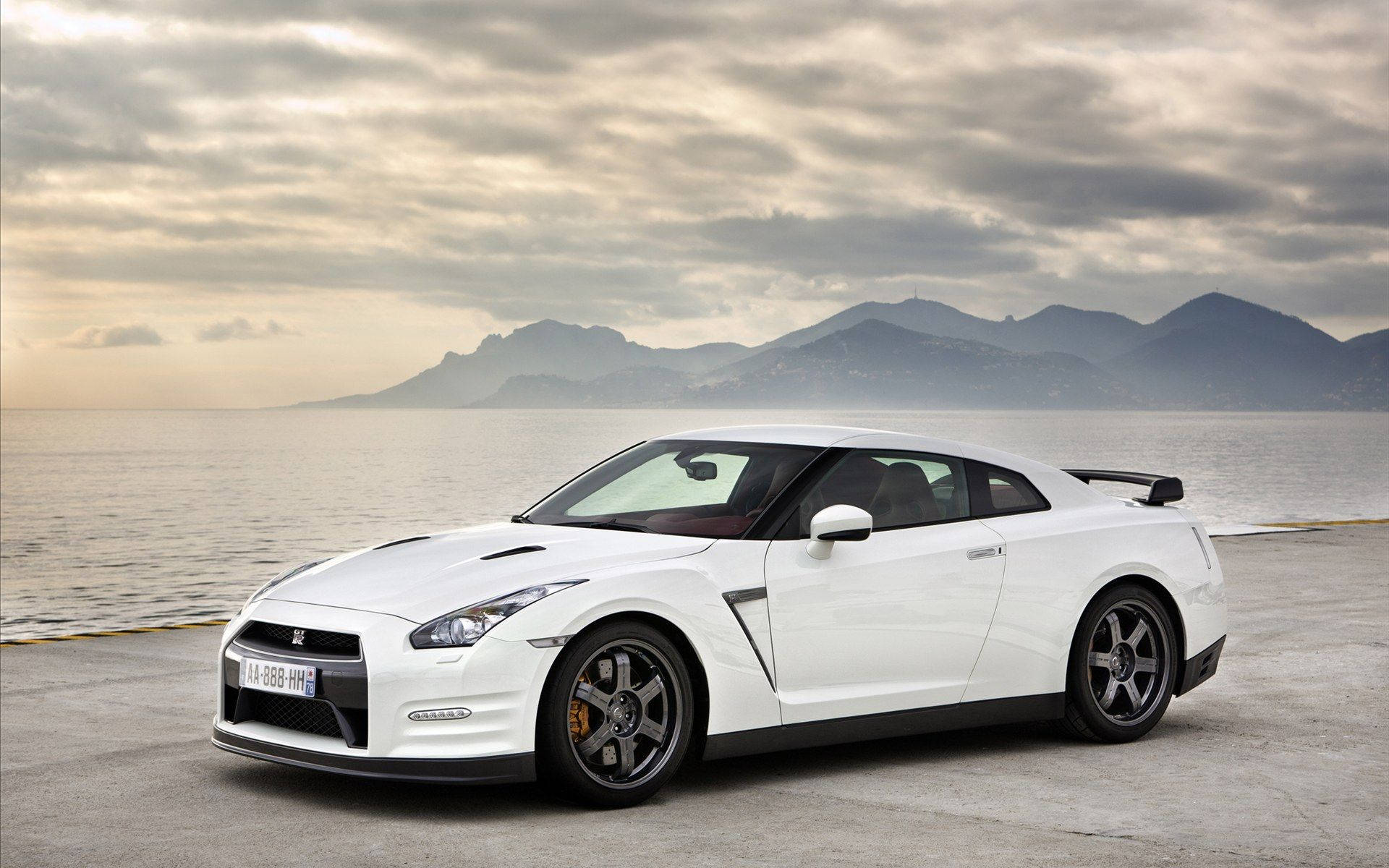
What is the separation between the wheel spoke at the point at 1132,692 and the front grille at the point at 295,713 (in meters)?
3.74

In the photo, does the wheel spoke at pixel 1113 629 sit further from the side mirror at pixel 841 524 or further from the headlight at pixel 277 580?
the headlight at pixel 277 580

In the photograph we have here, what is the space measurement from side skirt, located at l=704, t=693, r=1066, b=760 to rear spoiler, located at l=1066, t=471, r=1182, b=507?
1.18 meters

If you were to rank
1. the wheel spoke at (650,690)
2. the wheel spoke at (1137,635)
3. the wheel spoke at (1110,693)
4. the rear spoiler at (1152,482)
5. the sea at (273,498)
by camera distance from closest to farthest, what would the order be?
the wheel spoke at (650,690), the wheel spoke at (1110,693), the wheel spoke at (1137,635), the rear spoiler at (1152,482), the sea at (273,498)

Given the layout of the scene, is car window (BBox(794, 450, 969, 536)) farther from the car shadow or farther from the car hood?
the car shadow

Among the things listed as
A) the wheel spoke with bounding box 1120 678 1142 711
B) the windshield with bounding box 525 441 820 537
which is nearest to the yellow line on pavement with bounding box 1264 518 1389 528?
the wheel spoke with bounding box 1120 678 1142 711

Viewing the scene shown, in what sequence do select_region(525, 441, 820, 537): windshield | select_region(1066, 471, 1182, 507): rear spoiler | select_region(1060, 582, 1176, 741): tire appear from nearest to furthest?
select_region(525, 441, 820, 537): windshield → select_region(1060, 582, 1176, 741): tire → select_region(1066, 471, 1182, 507): rear spoiler

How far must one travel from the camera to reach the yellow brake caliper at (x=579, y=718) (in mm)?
5574

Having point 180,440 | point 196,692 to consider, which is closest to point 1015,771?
point 196,692

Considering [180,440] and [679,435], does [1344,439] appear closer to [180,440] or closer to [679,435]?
[180,440]

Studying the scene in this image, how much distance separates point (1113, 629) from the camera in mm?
7133

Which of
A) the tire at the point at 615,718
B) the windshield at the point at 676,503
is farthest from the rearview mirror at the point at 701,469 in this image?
the tire at the point at 615,718

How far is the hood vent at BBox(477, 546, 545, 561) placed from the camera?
589cm

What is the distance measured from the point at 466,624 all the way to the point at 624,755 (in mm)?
815

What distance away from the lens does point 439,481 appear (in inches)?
2719
